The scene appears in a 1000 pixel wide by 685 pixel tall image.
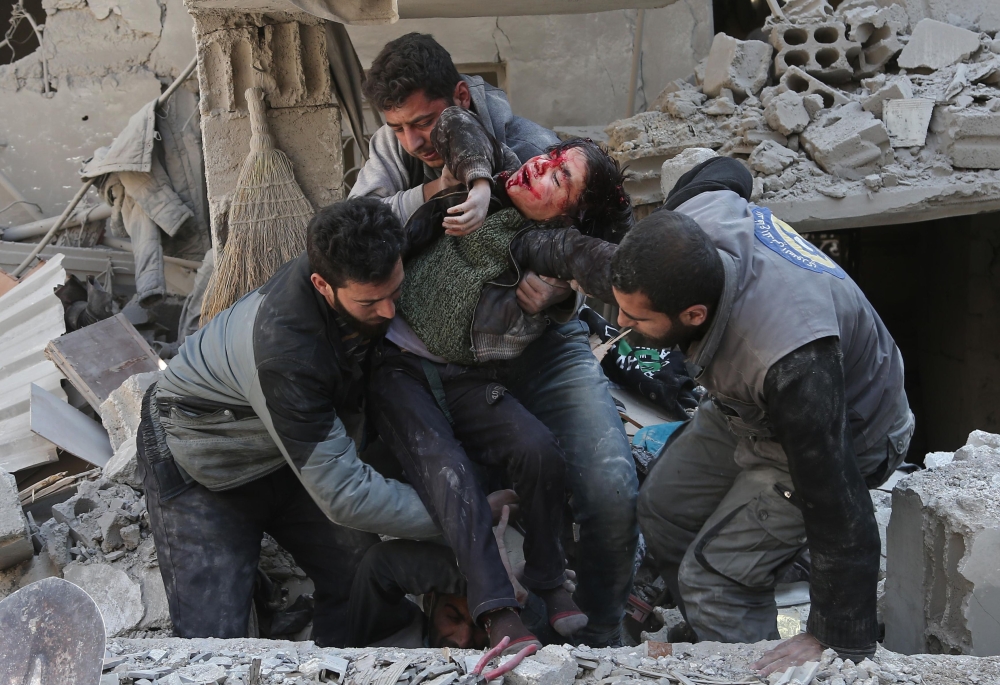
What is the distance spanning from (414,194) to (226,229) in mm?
2136

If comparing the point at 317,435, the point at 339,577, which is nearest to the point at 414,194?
the point at 317,435

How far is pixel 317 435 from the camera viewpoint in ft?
8.93

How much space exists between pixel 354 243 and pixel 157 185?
19.7 ft

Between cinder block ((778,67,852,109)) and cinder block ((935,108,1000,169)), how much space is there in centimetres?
62

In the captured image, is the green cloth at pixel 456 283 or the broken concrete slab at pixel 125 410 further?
the broken concrete slab at pixel 125 410

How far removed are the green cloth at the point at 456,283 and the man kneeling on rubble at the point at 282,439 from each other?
20cm

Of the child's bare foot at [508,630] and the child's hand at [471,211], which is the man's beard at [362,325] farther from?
the child's bare foot at [508,630]

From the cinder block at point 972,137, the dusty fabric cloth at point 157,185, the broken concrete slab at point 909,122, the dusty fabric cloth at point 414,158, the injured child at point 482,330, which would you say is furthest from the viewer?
the dusty fabric cloth at point 157,185

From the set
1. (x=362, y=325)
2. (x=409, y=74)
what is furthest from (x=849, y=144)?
(x=362, y=325)

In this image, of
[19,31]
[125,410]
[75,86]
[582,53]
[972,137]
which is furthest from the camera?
[19,31]

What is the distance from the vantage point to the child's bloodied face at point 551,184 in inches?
113

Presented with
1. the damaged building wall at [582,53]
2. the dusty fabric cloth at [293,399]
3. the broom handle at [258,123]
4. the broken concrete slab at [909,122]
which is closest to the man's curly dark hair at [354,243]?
the dusty fabric cloth at [293,399]

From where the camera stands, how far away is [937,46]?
5.46m

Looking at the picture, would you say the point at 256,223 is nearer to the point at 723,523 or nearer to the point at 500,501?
the point at 500,501
